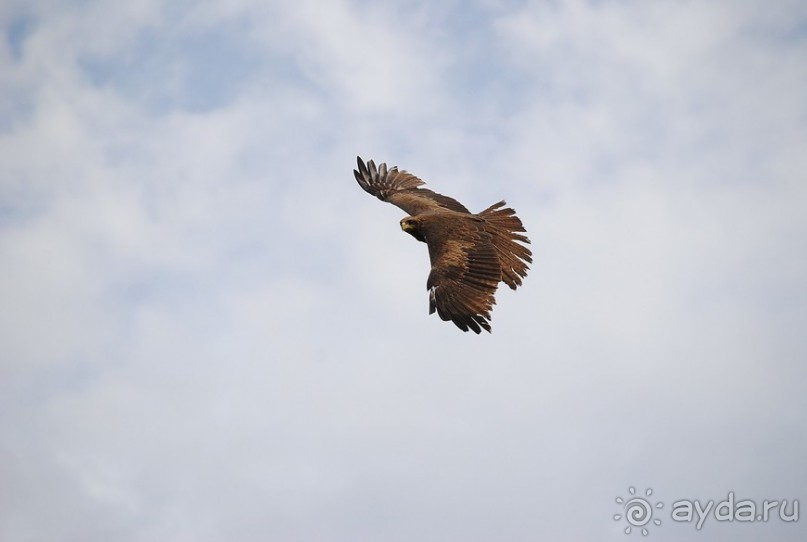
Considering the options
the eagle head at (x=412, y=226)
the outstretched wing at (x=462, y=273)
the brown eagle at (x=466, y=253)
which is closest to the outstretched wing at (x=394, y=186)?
the brown eagle at (x=466, y=253)

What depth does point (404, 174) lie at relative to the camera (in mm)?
23797

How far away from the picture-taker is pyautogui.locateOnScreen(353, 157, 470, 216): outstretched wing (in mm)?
21938

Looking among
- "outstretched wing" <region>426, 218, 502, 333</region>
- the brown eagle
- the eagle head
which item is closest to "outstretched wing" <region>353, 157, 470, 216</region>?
the brown eagle

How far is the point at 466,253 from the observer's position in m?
17.5

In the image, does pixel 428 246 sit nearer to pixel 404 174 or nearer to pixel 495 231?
pixel 495 231

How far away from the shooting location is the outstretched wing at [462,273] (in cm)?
1621

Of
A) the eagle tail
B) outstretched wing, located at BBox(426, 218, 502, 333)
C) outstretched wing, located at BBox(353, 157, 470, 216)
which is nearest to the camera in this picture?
outstretched wing, located at BBox(426, 218, 502, 333)

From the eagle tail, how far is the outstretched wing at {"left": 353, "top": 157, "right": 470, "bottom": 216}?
2.60 meters

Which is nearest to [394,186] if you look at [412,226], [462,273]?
[412,226]

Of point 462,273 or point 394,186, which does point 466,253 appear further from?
point 394,186

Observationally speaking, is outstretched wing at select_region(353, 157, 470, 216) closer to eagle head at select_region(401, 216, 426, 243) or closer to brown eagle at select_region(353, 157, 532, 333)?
brown eagle at select_region(353, 157, 532, 333)

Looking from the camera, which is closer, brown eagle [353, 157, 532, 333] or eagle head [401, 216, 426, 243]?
brown eagle [353, 157, 532, 333]

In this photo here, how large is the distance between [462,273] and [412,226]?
2.50 meters

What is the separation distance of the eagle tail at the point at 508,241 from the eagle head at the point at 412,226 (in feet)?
4.00
